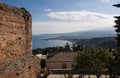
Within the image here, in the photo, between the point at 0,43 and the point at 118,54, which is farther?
the point at 118,54

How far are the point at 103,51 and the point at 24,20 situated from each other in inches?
726

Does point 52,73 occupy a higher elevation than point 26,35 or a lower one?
lower

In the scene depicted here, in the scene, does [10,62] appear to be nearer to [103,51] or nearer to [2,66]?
[2,66]

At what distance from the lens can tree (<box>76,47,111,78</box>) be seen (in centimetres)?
3026

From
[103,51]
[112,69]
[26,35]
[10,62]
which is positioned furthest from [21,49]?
[103,51]

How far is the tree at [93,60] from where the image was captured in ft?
99.3

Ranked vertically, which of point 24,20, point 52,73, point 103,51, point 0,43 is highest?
point 24,20

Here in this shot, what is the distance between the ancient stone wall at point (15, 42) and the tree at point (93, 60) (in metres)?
14.4

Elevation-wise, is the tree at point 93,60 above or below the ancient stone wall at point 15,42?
below

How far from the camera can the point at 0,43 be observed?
11.7m

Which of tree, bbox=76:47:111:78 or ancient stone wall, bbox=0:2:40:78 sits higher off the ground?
ancient stone wall, bbox=0:2:40:78

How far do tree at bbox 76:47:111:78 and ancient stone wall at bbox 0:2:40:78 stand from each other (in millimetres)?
14431

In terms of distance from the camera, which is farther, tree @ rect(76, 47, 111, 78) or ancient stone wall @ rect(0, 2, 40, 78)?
tree @ rect(76, 47, 111, 78)

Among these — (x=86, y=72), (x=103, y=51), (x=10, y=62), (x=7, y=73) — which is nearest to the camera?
(x=7, y=73)
